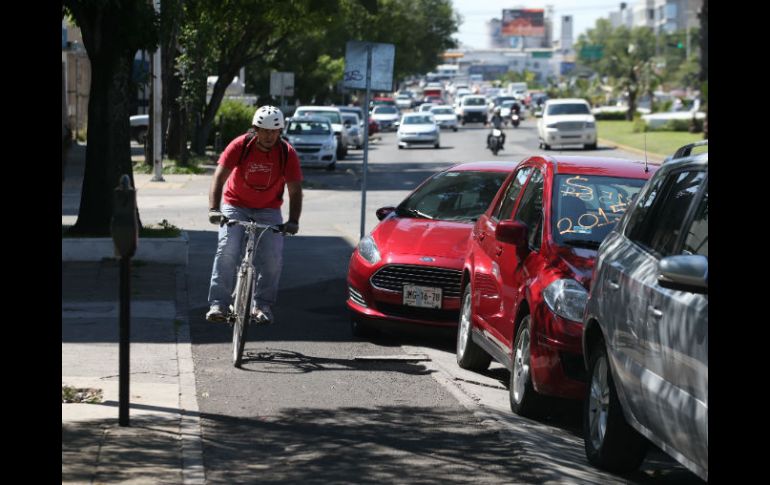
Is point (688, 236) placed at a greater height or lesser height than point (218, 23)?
lesser

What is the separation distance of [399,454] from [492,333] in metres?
2.25

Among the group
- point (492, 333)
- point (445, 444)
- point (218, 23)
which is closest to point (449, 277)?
point (492, 333)

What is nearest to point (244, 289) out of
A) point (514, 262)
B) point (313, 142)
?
point (514, 262)

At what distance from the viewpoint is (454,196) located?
12922mm

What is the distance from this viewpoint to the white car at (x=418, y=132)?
184 ft

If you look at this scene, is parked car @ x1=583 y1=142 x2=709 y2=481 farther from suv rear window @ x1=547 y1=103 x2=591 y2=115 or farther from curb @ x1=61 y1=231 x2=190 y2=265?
suv rear window @ x1=547 y1=103 x2=591 y2=115

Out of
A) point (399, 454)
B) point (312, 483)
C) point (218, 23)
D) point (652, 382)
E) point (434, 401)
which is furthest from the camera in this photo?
point (218, 23)

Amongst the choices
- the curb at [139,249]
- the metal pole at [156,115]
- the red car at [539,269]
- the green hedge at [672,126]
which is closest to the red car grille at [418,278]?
the red car at [539,269]

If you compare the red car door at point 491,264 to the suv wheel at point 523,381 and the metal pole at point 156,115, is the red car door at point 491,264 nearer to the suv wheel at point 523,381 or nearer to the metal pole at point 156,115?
the suv wheel at point 523,381

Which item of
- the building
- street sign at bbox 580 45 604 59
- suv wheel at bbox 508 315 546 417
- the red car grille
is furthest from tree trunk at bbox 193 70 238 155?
street sign at bbox 580 45 604 59

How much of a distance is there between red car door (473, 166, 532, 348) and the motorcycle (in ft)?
125

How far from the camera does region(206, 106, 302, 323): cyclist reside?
35.0 ft

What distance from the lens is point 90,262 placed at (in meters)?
16.0
